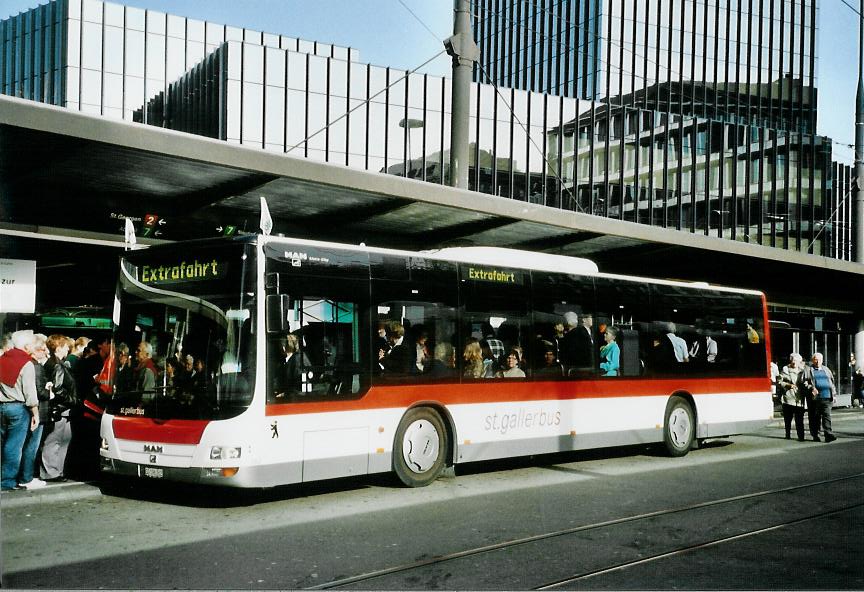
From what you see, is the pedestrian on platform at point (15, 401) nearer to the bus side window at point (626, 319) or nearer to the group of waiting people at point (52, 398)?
the group of waiting people at point (52, 398)

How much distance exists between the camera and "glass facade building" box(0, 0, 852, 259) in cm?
5147

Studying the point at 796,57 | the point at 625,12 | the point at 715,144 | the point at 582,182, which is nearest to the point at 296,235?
the point at 582,182

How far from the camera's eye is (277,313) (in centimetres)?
961

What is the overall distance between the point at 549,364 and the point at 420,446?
2.59 meters

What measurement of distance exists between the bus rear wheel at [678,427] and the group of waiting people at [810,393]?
369 cm

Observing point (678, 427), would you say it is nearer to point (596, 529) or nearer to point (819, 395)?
point (819, 395)

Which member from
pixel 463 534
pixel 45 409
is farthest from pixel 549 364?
pixel 45 409

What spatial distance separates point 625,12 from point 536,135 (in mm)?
19217

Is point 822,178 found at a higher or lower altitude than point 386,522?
higher

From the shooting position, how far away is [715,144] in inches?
2594

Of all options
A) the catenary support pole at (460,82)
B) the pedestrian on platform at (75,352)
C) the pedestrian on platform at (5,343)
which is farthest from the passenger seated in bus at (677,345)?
the pedestrian on platform at (5,343)

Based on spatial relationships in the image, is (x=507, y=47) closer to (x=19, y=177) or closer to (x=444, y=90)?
(x=444, y=90)

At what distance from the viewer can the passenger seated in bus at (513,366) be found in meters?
12.4

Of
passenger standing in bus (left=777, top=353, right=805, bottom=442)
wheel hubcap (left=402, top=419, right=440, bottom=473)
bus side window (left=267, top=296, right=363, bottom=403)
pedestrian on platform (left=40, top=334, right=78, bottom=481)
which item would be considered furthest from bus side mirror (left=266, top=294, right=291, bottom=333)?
passenger standing in bus (left=777, top=353, right=805, bottom=442)
